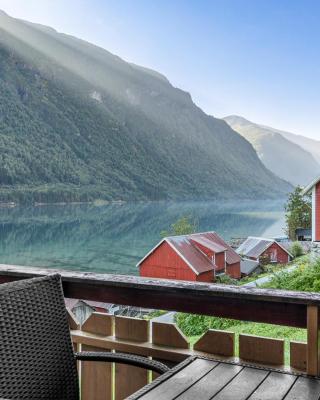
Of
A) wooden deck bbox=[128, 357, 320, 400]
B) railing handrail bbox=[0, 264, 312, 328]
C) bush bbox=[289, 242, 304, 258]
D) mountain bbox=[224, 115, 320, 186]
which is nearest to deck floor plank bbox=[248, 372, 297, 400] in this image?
wooden deck bbox=[128, 357, 320, 400]

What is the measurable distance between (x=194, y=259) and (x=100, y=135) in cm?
4984

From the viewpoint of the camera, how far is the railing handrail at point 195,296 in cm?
114

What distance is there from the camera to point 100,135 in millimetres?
63656

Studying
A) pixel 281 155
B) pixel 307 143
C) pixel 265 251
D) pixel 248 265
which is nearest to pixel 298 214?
pixel 265 251

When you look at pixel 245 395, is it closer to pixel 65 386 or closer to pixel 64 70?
pixel 65 386

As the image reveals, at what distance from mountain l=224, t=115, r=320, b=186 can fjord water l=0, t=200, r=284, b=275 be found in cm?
282

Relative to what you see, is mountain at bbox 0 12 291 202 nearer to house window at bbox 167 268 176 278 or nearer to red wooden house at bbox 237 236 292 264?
red wooden house at bbox 237 236 292 264

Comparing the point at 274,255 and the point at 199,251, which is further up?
the point at 199,251

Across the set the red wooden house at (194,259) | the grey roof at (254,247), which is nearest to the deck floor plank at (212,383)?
the red wooden house at (194,259)

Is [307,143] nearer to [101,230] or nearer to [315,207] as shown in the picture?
[101,230]

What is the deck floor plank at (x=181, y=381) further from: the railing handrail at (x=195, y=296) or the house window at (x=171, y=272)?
the house window at (x=171, y=272)

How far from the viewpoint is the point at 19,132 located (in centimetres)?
5484

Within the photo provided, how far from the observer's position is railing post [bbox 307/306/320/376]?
1104mm

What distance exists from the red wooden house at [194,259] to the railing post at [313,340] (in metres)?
14.7
